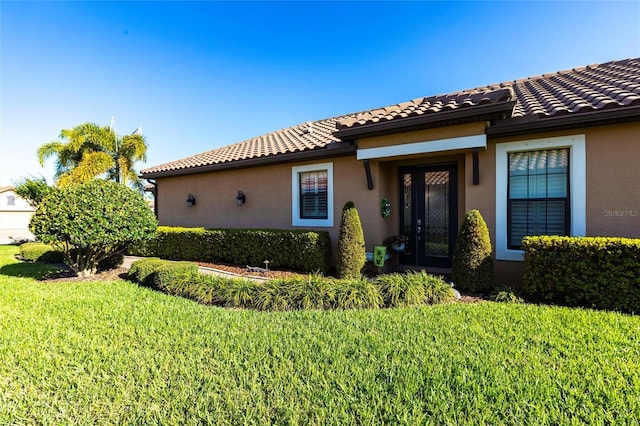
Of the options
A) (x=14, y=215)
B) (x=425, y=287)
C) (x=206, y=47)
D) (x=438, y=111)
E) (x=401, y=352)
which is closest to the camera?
(x=401, y=352)

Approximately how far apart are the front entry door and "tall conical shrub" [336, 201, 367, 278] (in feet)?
6.18

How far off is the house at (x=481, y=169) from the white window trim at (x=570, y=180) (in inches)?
0.8

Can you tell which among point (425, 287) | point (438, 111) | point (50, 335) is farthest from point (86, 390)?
point (438, 111)

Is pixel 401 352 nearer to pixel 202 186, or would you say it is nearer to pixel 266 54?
pixel 202 186

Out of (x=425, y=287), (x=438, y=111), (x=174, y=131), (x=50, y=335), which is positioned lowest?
(x=50, y=335)

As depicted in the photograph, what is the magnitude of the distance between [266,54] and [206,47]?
2.39 meters

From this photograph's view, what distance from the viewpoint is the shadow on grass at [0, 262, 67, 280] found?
8305 mm

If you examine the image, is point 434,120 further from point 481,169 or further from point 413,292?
point 413,292

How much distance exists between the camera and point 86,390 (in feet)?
9.17

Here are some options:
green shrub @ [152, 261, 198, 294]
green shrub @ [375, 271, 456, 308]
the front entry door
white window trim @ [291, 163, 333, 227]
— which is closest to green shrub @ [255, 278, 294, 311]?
green shrub @ [375, 271, 456, 308]

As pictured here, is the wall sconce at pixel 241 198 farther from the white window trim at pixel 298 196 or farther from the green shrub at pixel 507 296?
the green shrub at pixel 507 296

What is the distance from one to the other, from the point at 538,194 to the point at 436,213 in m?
2.28

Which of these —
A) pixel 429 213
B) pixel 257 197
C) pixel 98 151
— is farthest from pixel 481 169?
pixel 98 151

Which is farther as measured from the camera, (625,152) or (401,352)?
(625,152)
